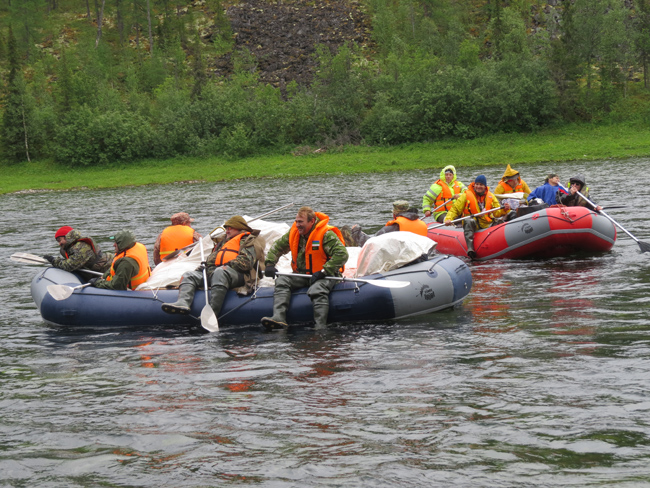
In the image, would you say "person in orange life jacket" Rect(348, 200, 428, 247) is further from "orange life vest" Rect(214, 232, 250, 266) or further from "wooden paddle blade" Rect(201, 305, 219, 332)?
"wooden paddle blade" Rect(201, 305, 219, 332)

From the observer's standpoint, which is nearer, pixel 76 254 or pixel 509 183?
pixel 76 254

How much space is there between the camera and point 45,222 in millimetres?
24062

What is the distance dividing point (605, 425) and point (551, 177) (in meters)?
9.53

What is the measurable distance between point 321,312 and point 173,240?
3.41m

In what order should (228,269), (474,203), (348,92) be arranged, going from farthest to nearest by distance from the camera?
(348,92), (474,203), (228,269)

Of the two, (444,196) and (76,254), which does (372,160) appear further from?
(76,254)

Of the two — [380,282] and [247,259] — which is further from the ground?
[247,259]

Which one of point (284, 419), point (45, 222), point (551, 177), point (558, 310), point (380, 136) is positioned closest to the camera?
point (284, 419)

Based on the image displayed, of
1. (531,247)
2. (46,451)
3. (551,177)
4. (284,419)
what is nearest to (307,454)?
(284,419)

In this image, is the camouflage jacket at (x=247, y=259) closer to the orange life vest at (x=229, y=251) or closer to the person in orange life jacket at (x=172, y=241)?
the orange life vest at (x=229, y=251)

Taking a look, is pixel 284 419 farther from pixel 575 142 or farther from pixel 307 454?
pixel 575 142

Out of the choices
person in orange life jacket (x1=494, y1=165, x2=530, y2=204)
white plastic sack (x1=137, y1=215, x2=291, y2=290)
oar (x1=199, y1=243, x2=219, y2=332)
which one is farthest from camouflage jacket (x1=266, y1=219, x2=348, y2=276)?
person in orange life jacket (x1=494, y1=165, x2=530, y2=204)

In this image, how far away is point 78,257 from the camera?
11.2 meters

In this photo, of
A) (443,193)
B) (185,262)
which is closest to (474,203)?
(443,193)
